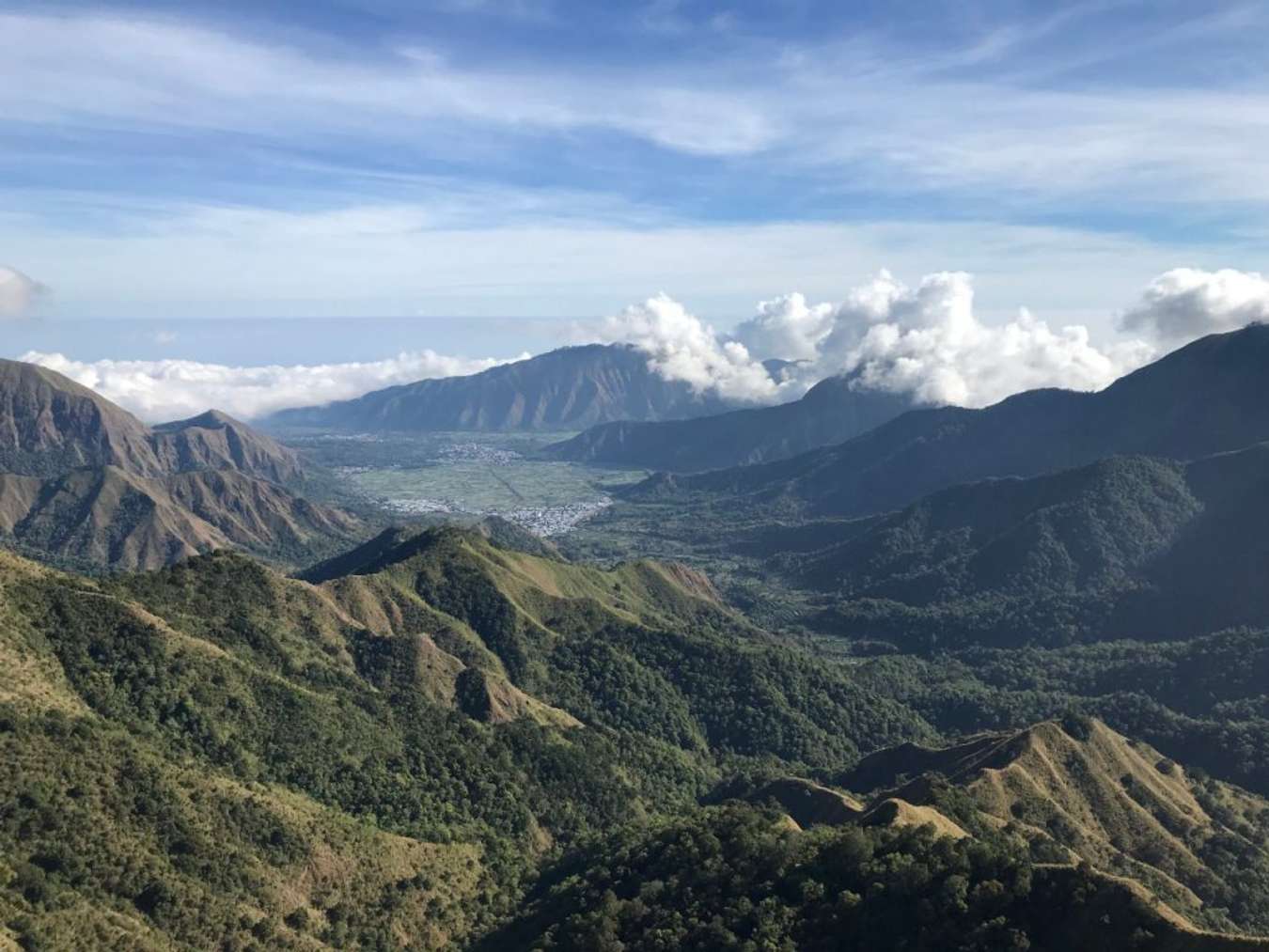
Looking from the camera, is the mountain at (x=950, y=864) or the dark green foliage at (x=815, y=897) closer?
the dark green foliage at (x=815, y=897)

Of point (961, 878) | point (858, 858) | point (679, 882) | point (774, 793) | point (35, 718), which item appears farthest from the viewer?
point (774, 793)

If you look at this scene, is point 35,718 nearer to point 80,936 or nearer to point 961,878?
point 80,936

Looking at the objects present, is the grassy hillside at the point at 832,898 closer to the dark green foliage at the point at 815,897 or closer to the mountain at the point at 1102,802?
the dark green foliage at the point at 815,897

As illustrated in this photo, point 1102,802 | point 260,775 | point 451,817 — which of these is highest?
point 260,775

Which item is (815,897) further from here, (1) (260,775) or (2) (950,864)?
(1) (260,775)

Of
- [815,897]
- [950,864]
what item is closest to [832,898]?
[815,897]

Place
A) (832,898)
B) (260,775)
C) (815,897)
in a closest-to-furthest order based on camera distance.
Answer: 1. (832,898)
2. (815,897)
3. (260,775)

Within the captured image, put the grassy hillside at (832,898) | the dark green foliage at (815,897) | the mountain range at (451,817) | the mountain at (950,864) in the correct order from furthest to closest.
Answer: the mountain range at (451,817) < the mountain at (950,864) < the dark green foliage at (815,897) < the grassy hillside at (832,898)

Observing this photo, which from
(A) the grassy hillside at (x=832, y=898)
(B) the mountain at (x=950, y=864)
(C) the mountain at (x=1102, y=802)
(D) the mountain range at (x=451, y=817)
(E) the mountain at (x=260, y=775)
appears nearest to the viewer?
(A) the grassy hillside at (x=832, y=898)

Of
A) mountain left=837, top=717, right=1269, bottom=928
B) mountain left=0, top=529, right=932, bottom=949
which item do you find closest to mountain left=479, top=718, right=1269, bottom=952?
mountain left=837, top=717, right=1269, bottom=928

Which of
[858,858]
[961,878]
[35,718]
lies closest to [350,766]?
[35,718]

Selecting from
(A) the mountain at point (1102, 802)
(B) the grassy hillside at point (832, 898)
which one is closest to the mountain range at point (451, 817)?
(B) the grassy hillside at point (832, 898)
